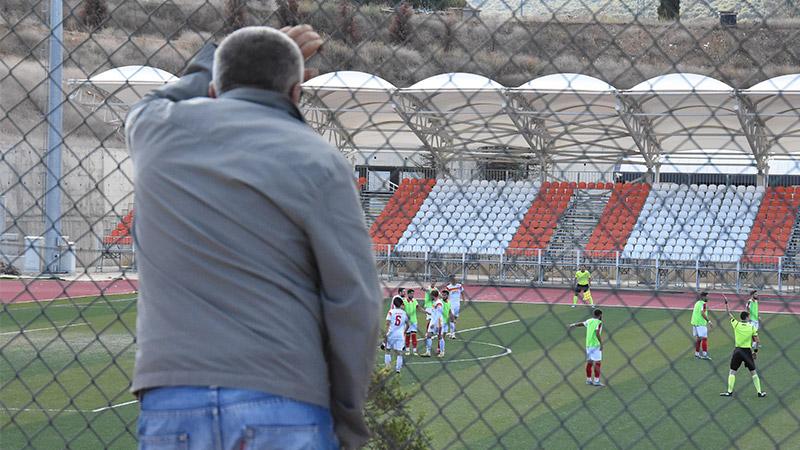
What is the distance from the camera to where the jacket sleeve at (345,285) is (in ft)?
7.00

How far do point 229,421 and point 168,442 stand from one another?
0.17m

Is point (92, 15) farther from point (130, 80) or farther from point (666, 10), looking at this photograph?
point (666, 10)

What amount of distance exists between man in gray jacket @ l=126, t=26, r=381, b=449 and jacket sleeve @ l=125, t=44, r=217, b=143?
0.13 metres

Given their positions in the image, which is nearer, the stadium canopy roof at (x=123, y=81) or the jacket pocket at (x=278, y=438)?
the jacket pocket at (x=278, y=438)

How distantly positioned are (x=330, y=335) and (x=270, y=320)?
142mm

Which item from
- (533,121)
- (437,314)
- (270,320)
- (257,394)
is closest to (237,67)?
(270,320)

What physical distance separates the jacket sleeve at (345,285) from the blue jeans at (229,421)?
0.12 metres

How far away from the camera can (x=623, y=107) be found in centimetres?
2188

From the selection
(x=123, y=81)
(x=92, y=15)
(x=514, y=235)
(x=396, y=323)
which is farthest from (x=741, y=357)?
(x=514, y=235)

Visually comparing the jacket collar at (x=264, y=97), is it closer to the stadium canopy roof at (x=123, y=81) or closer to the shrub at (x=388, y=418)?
the stadium canopy roof at (x=123, y=81)

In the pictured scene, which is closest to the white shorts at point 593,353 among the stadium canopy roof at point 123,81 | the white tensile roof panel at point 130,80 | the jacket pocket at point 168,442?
the white tensile roof panel at point 130,80

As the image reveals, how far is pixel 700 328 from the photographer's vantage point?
16.4m

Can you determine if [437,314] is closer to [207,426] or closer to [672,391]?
[672,391]

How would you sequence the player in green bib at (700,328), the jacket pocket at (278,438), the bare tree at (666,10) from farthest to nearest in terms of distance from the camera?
the player in green bib at (700,328)
the bare tree at (666,10)
the jacket pocket at (278,438)
